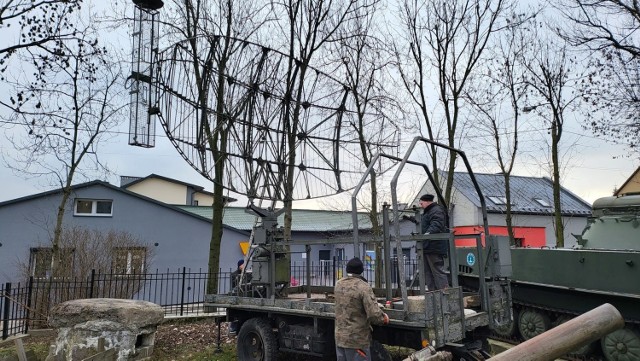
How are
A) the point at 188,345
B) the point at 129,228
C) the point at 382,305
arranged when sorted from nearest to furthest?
the point at 382,305 < the point at 188,345 < the point at 129,228

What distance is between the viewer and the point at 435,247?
7492 mm

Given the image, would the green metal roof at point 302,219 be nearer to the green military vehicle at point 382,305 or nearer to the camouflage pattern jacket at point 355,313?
the green military vehicle at point 382,305

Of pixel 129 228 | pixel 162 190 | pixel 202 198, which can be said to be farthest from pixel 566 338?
pixel 202 198

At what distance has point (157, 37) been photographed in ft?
26.6

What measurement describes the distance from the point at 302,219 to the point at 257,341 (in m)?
24.8

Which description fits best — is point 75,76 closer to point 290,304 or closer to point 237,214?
point 290,304

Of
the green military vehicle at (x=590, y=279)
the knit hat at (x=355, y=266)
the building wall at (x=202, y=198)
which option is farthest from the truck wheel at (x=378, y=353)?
the building wall at (x=202, y=198)

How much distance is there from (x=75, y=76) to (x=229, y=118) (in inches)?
304

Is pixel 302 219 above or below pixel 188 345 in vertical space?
above

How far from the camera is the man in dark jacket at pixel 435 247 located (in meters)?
7.46

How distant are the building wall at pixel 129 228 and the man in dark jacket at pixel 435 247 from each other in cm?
1579

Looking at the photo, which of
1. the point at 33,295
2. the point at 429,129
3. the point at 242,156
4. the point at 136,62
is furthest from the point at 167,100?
the point at 429,129

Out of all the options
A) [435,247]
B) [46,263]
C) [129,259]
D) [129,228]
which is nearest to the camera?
[435,247]

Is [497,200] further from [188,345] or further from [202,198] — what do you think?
[188,345]
